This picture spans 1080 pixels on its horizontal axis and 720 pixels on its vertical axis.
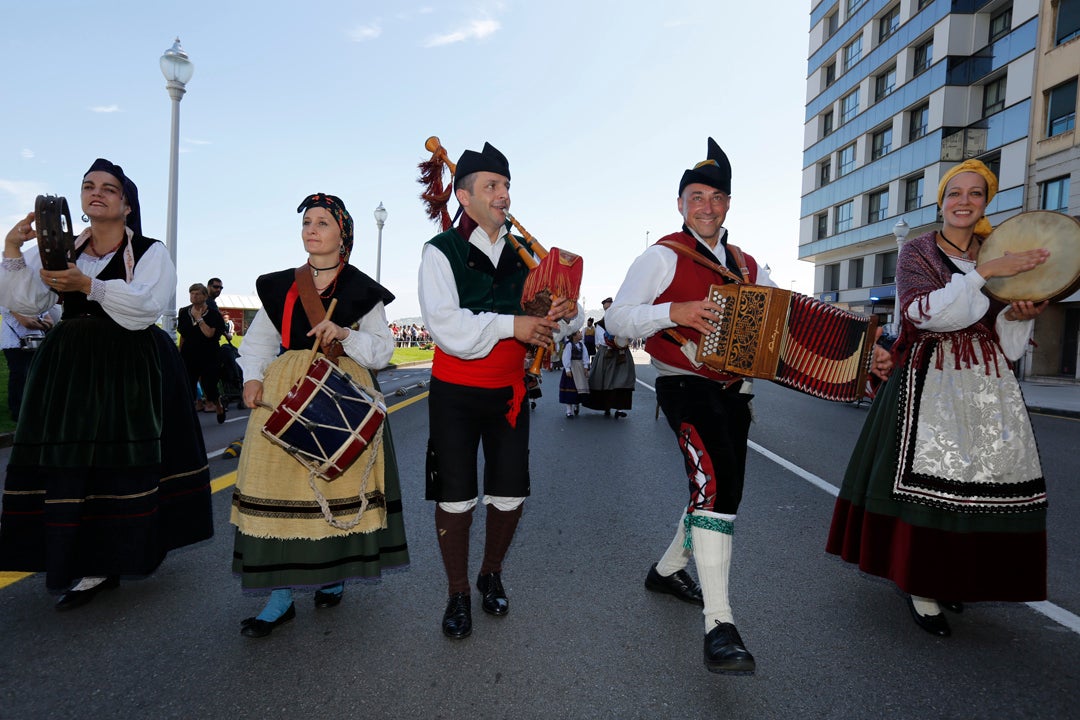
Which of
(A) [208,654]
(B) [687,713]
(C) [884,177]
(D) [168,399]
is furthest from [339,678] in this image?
(C) [884,177]

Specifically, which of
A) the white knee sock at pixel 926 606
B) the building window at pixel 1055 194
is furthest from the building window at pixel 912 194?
the white knee sock at pixel 926 606

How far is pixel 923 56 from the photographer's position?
3194cm

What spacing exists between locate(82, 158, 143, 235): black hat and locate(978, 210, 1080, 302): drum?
4093 millimetres

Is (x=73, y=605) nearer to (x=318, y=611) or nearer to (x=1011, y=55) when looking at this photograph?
(x=318, y=611)

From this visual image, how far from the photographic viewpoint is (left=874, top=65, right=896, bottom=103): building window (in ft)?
112

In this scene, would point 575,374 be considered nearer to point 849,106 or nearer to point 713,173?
point 713,173

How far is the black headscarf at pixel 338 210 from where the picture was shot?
9.86 feet

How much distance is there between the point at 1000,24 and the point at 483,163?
3434 cm

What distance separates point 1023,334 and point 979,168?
821 mm

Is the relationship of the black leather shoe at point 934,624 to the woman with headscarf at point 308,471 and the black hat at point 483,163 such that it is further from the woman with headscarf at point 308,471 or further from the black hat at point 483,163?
the black hat at point 483,163

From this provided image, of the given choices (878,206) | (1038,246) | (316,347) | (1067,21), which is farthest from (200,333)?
(878,206)

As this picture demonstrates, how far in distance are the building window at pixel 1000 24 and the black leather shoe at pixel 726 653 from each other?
108 feet

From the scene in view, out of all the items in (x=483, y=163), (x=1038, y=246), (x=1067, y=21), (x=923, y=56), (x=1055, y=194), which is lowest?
(x=1038, y=246)

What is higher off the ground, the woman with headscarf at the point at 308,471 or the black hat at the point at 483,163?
the black hat at the point at 483,163
